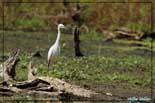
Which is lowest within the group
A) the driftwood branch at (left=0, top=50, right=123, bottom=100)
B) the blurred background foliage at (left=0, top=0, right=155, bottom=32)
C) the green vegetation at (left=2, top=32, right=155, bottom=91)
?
the driftwood branch at (left=0, top=50, right=123, bottom=100)

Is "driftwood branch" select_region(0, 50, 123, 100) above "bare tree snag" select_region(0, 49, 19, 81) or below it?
below

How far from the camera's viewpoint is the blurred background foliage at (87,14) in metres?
30.9

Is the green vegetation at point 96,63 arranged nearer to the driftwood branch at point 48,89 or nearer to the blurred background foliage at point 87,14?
the driftwood branch at point 48,89

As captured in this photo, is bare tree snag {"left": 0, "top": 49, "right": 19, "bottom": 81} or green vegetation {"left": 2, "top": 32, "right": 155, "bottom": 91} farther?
green vegetation {"left": 2, "top": 32, "right": 155, "bottom": 91}

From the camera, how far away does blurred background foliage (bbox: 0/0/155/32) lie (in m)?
30.9

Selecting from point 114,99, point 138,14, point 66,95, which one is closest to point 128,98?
point 114,99

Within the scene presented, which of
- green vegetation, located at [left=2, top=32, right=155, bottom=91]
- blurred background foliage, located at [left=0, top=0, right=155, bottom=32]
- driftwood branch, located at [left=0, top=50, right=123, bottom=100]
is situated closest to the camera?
driftwood branch, located at [left=0, top=50, right=123, bottom=100]

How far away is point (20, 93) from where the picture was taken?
11.9m

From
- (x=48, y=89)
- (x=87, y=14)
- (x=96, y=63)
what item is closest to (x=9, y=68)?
(x=48, y=89)

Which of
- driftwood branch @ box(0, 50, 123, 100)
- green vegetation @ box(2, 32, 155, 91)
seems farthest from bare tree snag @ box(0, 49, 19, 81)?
green vegetation @ box(2, 32, 155, 91)

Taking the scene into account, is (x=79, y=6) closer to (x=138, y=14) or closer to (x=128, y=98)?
(x=138, y=14)

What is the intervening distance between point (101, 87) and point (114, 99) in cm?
212

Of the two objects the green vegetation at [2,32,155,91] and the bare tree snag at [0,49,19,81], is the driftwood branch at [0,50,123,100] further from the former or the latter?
the green vegetation at [2,32,155,91]

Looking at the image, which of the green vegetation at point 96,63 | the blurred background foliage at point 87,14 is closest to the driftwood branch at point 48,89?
the green vegetation at point 96,63
